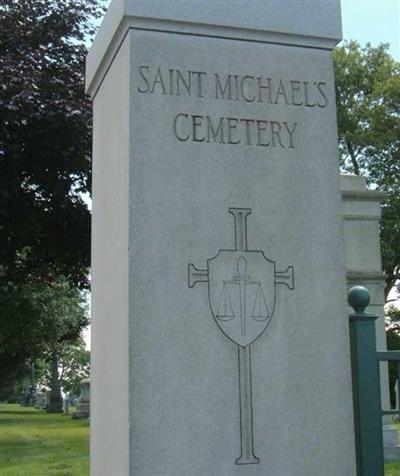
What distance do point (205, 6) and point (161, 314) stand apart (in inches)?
60.9

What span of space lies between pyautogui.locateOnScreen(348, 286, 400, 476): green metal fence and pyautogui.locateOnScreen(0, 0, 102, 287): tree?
25.3 feet

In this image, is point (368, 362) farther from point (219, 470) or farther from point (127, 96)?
point (127, 96)

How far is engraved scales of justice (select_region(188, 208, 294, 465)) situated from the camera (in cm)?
337

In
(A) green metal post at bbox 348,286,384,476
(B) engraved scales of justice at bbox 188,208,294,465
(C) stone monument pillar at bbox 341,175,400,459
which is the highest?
(C) stone monument pillar at bbox 341,175,400,459

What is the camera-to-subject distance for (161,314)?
10.9ft

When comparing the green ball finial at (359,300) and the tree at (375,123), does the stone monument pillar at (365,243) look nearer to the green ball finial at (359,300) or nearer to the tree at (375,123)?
the green ball finial at (359,300)

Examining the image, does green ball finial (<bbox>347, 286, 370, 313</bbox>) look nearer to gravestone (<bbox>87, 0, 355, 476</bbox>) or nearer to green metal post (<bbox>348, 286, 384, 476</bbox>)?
green metal post (<bbox>348, 286, 384, 476</bbox>)

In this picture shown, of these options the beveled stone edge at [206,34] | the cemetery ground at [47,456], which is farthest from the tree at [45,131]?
the beveled stone edge at [206,34]

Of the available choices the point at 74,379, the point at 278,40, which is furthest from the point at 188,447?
the point at 74,379

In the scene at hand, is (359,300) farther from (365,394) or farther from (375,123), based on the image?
(375,123)

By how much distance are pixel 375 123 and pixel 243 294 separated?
3039cm

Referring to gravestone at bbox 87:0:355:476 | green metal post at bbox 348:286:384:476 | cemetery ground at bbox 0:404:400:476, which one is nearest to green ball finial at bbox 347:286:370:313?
green metal post at bbox 348:286:384:476

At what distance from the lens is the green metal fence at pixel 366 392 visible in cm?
368

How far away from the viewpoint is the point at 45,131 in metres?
11.0
